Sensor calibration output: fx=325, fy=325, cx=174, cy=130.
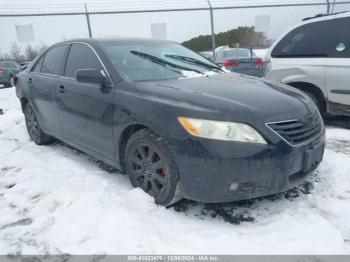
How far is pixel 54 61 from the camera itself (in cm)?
431

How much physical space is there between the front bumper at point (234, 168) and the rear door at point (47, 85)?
2.29m

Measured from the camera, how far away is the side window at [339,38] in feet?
15.8

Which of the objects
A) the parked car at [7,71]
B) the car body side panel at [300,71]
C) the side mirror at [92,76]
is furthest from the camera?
the parked car at [7,71]

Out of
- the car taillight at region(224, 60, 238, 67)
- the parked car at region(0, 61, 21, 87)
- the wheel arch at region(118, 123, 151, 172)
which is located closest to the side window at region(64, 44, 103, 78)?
the wheel arch at region(118, 123, 151, 172)

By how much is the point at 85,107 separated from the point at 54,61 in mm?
1262

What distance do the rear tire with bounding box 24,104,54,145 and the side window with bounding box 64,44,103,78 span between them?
4.25 ft

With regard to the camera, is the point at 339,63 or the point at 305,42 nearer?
the point at 339,63

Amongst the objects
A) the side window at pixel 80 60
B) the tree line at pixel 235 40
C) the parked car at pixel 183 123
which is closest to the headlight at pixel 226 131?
the parked car at pixel 183 123

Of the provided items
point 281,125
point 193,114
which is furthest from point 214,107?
point 281,125

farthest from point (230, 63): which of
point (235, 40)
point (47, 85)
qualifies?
point (235, 40)

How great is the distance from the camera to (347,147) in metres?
4.34

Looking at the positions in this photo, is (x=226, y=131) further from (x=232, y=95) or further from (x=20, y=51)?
(x=20, y=51)

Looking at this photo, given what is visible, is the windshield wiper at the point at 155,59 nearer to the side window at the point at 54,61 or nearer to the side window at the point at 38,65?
the side window at the point at 54,61

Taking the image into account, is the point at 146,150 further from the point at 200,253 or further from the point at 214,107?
the point at 200,253
